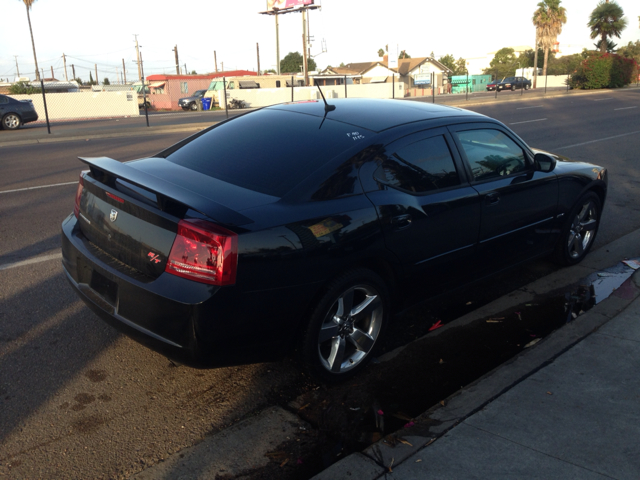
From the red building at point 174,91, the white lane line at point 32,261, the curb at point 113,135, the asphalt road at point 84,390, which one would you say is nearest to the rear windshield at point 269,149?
the asphalt road at point 84,390

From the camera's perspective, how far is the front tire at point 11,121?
2173cm

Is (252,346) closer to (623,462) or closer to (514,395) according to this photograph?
(514,395)

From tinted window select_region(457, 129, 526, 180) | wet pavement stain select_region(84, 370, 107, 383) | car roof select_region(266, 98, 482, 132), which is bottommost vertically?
wet pavement stain select_region(84, 370, 107, 383)

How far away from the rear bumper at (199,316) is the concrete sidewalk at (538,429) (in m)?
0.76

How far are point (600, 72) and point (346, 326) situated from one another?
162 feet

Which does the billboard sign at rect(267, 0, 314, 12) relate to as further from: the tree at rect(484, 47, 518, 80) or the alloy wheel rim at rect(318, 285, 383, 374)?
the alloy wheel rim at rect(318, 285, 383, 374)

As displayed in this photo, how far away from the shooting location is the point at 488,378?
11.3 feet

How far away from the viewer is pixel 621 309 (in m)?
4.39

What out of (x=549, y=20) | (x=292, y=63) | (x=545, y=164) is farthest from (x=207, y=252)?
(x=292, y=63)

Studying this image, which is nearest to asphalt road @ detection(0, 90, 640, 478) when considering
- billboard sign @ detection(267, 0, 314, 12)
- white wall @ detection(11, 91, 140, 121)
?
white wall @ detection(11, 91, 140, 121)

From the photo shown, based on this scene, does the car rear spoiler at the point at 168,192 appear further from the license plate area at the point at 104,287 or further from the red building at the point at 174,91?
the red building at the point at 174,91

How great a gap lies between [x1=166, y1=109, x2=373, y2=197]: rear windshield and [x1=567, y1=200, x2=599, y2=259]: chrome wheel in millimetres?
2813

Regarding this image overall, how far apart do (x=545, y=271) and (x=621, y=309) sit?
1146 millimetres

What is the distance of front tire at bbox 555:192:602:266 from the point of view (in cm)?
528
